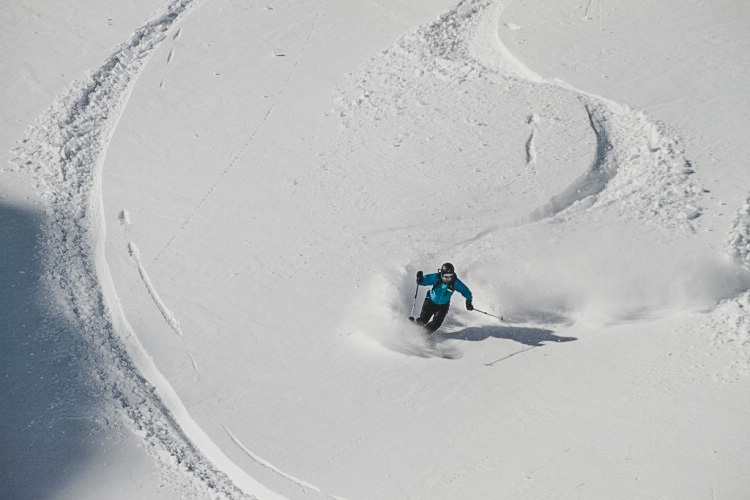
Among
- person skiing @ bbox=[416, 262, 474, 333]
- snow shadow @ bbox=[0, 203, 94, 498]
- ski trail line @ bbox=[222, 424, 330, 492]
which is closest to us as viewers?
ski trail line @ bbox=[222, 424, 330, 492]

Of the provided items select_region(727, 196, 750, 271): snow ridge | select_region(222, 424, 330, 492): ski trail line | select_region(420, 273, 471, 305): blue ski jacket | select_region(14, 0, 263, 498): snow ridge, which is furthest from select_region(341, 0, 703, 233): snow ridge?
select_region(222, 424, 330, 492): ski trail line

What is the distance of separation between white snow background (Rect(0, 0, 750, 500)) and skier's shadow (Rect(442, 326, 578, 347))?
0.04 m

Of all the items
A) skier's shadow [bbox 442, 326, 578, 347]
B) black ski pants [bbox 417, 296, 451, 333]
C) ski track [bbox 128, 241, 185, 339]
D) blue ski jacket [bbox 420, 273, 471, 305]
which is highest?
ski track [bbox 128, 241, 185, 339]

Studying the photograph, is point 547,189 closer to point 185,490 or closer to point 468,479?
point 468,479

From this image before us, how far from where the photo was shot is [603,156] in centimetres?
1258

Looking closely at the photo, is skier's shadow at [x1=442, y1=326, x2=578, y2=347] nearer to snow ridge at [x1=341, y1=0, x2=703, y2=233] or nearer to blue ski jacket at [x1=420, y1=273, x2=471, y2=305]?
blue ski jacket at [x1=420, y1=273, x2=471, y2=305]

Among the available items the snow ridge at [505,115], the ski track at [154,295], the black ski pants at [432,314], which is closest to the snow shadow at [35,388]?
the ski track at [154,295]

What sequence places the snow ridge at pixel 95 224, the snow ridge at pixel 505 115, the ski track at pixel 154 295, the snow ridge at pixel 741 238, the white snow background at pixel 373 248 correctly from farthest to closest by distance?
the snow ridge at pixel 505 115 → the ski track at pixel 154 295 → the snow ridge at pixel 741 238 → the snow ridge at pixel 95 224 → the white snow background at pixel 373 248

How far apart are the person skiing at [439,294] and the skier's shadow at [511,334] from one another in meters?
0.39

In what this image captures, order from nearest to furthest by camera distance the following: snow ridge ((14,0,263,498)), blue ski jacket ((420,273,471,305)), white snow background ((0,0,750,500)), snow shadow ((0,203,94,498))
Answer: snow shadow ((0,203,94,498)) < white snow background ((0,0,750,500)) < snow ridge ((14,0,263,498)) < blue ski jacket ((420,273,471,305))

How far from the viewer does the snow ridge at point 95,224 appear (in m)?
9.55

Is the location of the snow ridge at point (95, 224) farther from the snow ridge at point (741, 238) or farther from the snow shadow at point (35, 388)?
the snow ridge at point (741, 238)

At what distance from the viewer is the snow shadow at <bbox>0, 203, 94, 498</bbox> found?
9133mm

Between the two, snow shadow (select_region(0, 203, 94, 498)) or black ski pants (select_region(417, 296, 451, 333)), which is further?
black ski pants (select_region(417, 296, 451, 333))
